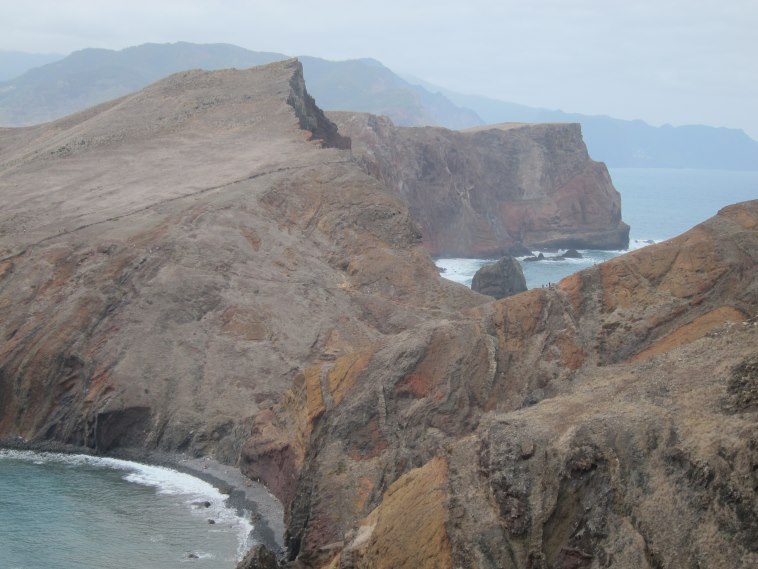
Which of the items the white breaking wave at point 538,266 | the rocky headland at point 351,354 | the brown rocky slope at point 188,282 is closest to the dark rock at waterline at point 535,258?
the white breaking wave at point 538,266

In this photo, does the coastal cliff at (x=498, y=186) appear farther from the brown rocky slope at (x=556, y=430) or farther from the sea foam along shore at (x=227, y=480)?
the brown rocky slope at (x=556, y=430)

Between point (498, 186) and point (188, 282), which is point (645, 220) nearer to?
point (498, 186)

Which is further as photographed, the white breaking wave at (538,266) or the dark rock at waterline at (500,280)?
the white breaking wave at (538,266)

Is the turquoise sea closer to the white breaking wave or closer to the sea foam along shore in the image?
the sea foam along shore

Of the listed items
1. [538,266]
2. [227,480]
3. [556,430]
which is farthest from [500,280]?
[556,430]

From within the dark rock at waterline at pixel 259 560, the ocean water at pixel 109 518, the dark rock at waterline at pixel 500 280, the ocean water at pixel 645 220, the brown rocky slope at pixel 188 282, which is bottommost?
the ocean water at pixel 645 220

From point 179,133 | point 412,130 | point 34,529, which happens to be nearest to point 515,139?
point 412,130
